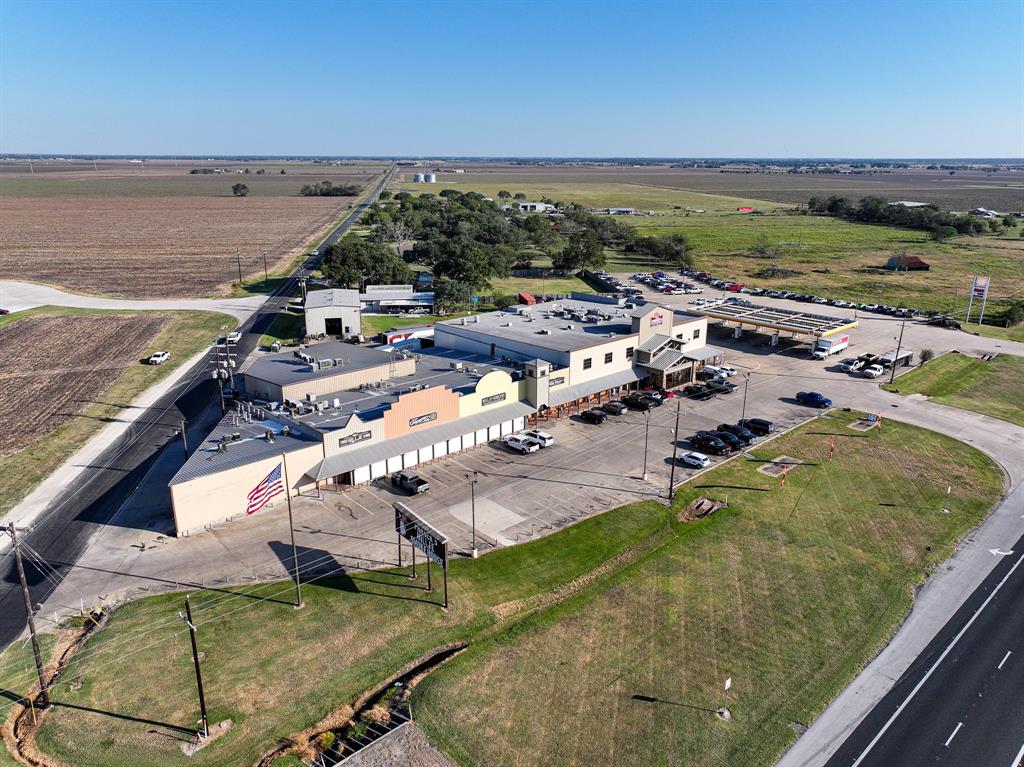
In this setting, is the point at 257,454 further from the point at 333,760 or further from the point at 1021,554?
the point at 1021,554

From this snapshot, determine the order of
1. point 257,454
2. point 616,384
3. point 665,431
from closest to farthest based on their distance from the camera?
point 257,454, point 665,431, point 616,384

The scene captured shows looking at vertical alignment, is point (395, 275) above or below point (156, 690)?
above

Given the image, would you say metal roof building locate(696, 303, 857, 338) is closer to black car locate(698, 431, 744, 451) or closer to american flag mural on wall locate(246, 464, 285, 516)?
black car locate(698, 431, 744, 451)

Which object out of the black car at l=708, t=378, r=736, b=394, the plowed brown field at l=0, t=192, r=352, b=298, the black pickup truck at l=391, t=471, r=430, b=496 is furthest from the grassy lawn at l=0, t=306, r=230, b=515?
the black car at l=708, t=378, r=736, b=394

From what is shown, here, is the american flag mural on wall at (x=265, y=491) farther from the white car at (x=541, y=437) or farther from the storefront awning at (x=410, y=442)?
the white car at (x=541, y=437)

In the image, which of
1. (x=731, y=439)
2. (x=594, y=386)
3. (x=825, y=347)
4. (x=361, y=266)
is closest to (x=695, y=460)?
(x=731, y=439)

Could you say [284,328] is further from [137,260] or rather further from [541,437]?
[137,260]

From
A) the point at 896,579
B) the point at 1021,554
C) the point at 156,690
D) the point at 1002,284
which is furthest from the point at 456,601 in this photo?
the point at 1002,284
